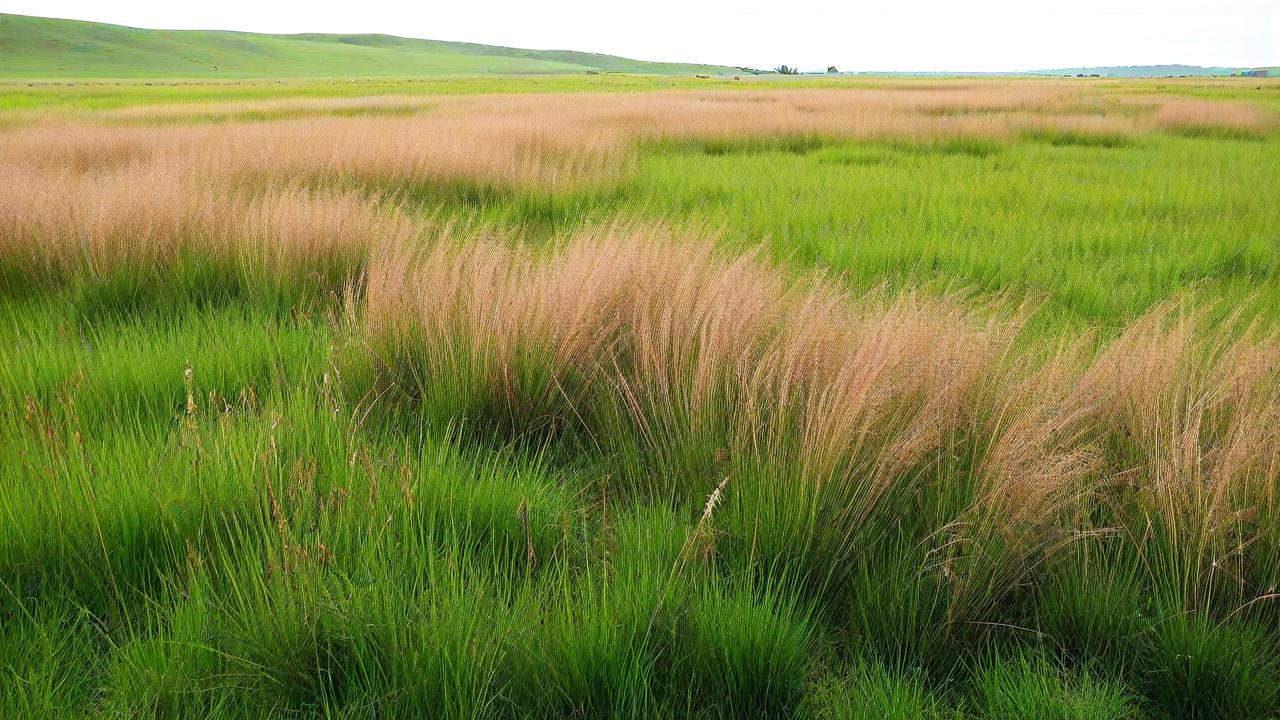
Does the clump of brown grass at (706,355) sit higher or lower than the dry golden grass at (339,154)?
lower

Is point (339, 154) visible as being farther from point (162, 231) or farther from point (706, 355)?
point (706, 355)

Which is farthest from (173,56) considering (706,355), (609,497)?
(609,497)

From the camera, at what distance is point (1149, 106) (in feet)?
51.1

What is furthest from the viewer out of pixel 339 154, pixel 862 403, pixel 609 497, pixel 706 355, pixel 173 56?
pixel 173 56

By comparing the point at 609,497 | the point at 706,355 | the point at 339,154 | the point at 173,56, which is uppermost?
the point at 173,56

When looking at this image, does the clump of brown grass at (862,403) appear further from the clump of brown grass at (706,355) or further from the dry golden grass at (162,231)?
the dry golden grass at (162,231)

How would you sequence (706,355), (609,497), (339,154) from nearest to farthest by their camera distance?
(609,497) < (706,355) < (339,154)

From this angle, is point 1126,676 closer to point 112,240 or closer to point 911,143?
point 112,240

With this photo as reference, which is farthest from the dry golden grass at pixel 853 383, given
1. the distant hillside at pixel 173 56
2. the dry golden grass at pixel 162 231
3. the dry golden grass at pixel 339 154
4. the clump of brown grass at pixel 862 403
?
the distant hillside at pixel 173 56

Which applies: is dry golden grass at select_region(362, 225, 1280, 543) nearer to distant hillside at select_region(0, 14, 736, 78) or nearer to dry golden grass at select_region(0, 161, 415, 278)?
dry golden grass at select_region(0, 161, 415, 278)

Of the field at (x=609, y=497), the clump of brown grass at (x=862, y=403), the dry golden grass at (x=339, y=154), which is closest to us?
the field at (x=609, y=497)

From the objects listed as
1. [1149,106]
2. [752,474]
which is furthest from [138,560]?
[1149,106]

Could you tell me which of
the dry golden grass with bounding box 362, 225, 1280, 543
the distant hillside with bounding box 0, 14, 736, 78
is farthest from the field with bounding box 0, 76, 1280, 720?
the distant hillside with bounding box 0, 14, 736, 78

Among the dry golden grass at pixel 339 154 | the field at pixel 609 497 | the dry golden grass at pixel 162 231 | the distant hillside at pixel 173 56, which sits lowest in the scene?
the field at pixel 609 497
